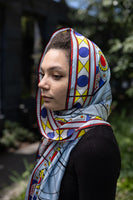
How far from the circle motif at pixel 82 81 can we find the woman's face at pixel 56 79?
77mm

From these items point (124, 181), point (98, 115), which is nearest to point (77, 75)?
point (98, 115)

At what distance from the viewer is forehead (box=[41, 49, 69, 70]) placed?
1.33 meters

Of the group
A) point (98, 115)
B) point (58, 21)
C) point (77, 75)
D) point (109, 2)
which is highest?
point (58, 21)

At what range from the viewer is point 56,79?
135cm

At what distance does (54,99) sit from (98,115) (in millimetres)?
287

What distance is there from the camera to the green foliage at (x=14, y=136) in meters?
6.14

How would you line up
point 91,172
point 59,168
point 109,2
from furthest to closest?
1. point 109,2
2. point 59,168
3. point 91,172

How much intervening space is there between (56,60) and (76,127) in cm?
42

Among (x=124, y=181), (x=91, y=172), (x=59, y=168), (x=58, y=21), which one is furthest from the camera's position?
(x=58, y=21)

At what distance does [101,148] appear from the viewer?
3.88 ft

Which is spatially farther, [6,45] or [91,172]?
[6,45]

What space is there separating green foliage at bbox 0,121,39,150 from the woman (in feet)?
16.1

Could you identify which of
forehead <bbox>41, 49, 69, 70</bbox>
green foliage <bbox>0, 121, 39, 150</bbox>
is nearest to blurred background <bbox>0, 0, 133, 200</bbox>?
green foliage <bbox>0, 121, 39, 150</bbox>

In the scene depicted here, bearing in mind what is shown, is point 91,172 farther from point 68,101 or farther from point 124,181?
point 124,181
